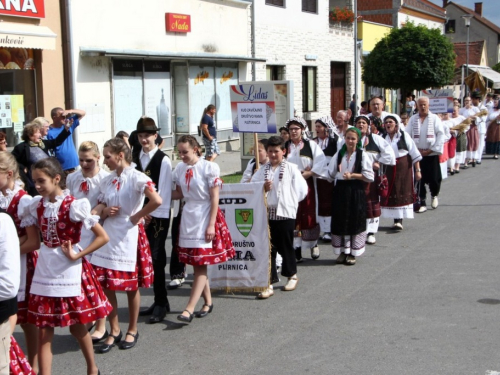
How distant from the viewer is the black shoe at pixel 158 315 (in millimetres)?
6557

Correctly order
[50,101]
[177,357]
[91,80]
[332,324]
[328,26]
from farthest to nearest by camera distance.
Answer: [328,26] → [91,80] → [50,101] → [332,324] → [177,357]

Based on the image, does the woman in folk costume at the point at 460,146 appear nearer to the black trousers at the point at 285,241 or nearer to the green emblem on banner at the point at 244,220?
the black trousers at the point at 285,241

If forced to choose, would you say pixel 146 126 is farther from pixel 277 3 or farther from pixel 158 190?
pixel 277 3

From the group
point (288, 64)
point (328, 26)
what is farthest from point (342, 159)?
point (328, 26)

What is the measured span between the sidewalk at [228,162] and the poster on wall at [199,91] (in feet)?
4.14

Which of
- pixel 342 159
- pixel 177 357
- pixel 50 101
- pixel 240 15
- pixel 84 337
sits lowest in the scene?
pixel 177 357

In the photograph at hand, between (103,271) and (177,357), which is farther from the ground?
(103,271)

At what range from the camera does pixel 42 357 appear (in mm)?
4699

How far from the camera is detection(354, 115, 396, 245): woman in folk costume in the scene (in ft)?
30.6

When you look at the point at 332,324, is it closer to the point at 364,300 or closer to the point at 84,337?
the point at 364,300

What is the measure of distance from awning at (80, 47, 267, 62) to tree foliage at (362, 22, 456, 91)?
8889mm

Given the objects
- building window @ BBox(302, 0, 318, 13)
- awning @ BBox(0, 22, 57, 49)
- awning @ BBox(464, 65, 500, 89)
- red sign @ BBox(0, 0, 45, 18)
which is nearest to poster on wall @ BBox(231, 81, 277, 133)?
awning @ BBox(0, 22, 57, 49)

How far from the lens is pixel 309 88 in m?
28.4

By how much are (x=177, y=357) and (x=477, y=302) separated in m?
3.09
